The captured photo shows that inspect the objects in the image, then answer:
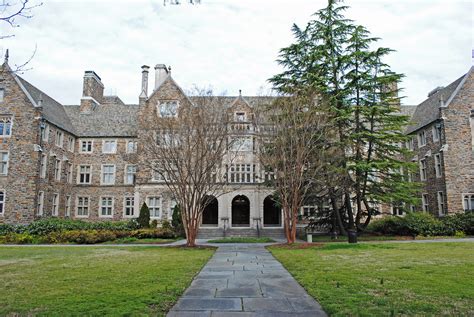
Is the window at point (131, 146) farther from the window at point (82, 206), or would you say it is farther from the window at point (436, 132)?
the window at point (436, 132)

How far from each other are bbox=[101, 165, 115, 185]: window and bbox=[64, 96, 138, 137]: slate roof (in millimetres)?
2989

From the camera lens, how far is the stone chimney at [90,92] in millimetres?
37531

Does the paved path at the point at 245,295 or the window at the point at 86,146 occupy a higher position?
the window at the point at 86,146

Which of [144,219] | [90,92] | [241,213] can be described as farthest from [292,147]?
[90,92]

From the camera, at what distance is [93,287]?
25.4ft

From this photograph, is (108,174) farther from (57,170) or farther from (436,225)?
(436,225)

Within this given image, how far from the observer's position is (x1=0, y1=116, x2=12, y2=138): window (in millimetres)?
28928

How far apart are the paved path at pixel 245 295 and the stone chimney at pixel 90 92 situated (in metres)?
31.2

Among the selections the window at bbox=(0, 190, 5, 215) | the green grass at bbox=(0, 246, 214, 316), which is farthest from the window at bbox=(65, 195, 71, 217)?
the green grass at bbox=(0, 246, 214, 316)

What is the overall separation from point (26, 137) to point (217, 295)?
2684 cm

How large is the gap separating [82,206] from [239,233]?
15326 millimetres

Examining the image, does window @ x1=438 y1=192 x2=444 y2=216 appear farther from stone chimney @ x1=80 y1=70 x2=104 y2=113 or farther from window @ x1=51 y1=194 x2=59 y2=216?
stone chimney @ x1=80 y1=70 x2=104 y2=113

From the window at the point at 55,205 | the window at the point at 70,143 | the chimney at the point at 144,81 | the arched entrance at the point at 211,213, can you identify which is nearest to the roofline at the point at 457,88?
the arched entrance at the point at 211,213

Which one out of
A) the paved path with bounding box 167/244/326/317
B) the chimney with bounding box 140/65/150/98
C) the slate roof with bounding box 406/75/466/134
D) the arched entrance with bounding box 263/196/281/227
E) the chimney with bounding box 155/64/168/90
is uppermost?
the chimney with bounding box 155/64/168/90
